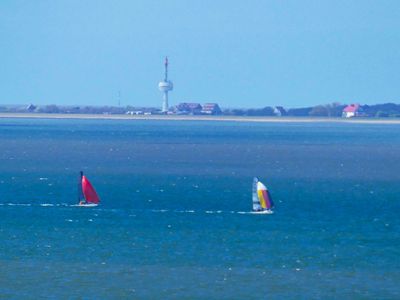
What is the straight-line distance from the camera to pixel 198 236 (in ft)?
124

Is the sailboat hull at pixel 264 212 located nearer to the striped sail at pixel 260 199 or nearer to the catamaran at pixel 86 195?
the striped sail at pixel 260 199

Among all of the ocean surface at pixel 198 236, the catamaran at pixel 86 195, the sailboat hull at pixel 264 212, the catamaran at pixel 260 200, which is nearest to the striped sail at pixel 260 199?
the catamaran at pixel 260 200

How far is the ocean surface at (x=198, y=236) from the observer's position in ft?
97.2

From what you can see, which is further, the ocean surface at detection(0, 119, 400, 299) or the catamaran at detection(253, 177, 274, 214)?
the catamaran at detection(253, 177, 274, 214)

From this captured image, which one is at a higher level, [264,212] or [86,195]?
[86,195]

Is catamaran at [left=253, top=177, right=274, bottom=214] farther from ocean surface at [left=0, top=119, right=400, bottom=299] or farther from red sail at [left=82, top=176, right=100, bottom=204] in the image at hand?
red sail at [left=82, top=176, right=100, bottom=204]

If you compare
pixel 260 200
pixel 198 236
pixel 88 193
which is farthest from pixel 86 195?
pixel 198 236

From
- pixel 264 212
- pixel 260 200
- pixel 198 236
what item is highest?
pixel 260 200

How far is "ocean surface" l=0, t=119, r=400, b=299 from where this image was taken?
2962cm

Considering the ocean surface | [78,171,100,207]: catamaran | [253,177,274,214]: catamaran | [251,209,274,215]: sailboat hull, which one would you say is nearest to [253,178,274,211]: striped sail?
[253,177,274,214]: catamaran

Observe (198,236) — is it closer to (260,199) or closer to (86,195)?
(260,199)

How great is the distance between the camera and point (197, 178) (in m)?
63.7

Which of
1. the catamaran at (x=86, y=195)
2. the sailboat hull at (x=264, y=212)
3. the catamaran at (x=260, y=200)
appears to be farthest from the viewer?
the catamaran at (x=86, y=195)

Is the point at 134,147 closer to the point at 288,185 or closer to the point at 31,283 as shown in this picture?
the point at 288,185
